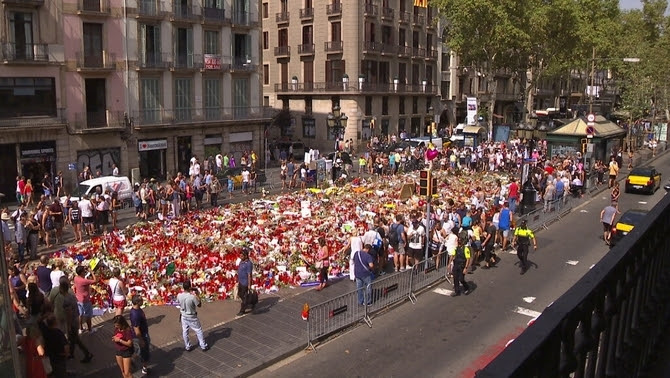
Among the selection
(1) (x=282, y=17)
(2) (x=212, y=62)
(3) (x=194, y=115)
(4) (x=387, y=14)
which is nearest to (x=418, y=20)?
(4) (x=387, y=14)

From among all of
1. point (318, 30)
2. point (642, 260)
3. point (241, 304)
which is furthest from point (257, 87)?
point (642, 260)

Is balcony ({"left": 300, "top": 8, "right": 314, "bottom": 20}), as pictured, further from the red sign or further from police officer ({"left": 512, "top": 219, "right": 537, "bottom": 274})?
police officer ({"left": 512, "top": 219, "right": 537, "bottom": 274})

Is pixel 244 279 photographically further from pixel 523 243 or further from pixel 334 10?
pixel 334 10

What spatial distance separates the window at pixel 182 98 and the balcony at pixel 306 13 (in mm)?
23432

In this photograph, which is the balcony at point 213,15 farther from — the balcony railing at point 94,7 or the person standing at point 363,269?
the person standing at point 363,269

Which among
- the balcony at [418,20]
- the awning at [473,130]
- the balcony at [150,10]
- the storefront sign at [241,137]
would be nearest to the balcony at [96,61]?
the balcony at [150,10]

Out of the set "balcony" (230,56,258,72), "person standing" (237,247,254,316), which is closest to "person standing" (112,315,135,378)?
"person standing" (237,247,254,316)

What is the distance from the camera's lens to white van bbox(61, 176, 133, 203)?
27859mm

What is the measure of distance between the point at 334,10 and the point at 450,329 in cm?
4998

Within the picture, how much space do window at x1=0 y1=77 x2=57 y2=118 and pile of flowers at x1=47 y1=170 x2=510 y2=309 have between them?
15090 millimetres

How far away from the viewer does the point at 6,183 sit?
3353 cm

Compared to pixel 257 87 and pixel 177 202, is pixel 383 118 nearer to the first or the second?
pixel 257 87

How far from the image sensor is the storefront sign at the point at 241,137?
151 feet

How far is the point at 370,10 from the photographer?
6034 cm
